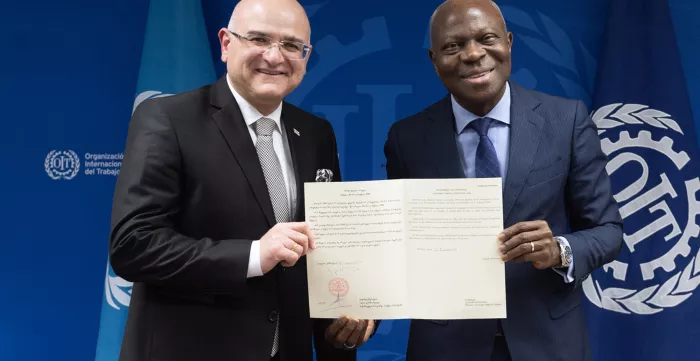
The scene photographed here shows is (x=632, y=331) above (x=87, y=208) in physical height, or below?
below

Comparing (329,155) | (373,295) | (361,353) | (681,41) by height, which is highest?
(681,41)

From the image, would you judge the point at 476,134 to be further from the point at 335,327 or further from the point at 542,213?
the point at 335,327

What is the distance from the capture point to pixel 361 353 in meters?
4.18

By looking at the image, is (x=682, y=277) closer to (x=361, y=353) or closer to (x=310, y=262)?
(x=361, y=353)

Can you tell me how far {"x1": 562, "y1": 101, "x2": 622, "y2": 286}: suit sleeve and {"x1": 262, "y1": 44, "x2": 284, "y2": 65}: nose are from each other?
1069 mm

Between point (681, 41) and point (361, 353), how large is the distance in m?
2.93

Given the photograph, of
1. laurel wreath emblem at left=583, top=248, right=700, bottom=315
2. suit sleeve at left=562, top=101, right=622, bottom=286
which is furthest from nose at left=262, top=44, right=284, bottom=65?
laurel wreath emblem at left=583, top=248, right=700, bottom=315

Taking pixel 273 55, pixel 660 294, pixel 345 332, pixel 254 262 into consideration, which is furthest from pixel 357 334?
pixel 660 294

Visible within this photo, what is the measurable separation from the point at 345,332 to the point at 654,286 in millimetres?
2572

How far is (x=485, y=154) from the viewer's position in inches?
86.0

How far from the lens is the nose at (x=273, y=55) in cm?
209

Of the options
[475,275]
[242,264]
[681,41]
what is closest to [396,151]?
[475,275]

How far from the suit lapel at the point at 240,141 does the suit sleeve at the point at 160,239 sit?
0.16 m

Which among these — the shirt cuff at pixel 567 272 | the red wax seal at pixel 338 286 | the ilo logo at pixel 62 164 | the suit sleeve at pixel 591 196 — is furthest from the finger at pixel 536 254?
the ilo logo at pixel 62 164
